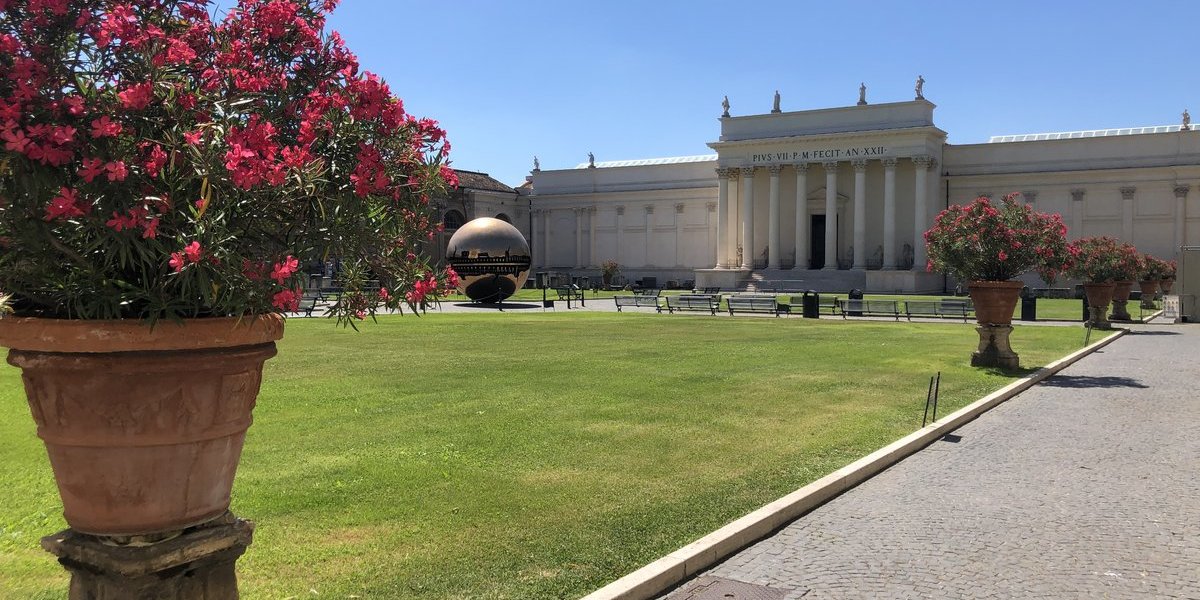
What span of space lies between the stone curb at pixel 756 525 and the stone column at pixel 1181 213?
6320 centimetres

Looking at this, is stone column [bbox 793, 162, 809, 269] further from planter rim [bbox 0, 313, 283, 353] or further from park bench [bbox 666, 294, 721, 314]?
planter rim [bbox 0, 313, 283, 353]

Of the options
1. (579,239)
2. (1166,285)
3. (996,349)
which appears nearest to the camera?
(996,349)

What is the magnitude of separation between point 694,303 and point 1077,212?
138 feet

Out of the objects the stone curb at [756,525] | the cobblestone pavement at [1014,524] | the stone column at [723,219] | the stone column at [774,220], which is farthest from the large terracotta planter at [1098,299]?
the stone column at [723,219]

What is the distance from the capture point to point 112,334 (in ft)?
10.8

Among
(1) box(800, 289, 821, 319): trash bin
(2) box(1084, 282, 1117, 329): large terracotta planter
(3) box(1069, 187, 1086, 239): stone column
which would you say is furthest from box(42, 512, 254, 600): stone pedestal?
(3) box(1069, 187, 1086, 239): stone column

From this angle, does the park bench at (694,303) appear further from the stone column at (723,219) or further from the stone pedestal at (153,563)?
the stone column at (723,219)

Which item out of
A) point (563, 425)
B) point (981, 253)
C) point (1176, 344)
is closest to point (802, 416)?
point (563, 425)

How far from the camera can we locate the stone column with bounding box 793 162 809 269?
2719 inches

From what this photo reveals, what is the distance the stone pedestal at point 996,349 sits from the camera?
1664 cm

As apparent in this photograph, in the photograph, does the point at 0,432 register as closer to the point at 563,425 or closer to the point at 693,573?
the point at 563,425

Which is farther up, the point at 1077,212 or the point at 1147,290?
the point at 1077,212

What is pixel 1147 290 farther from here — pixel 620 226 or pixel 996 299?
pixel 620 226

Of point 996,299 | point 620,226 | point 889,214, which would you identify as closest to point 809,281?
point 889,214
